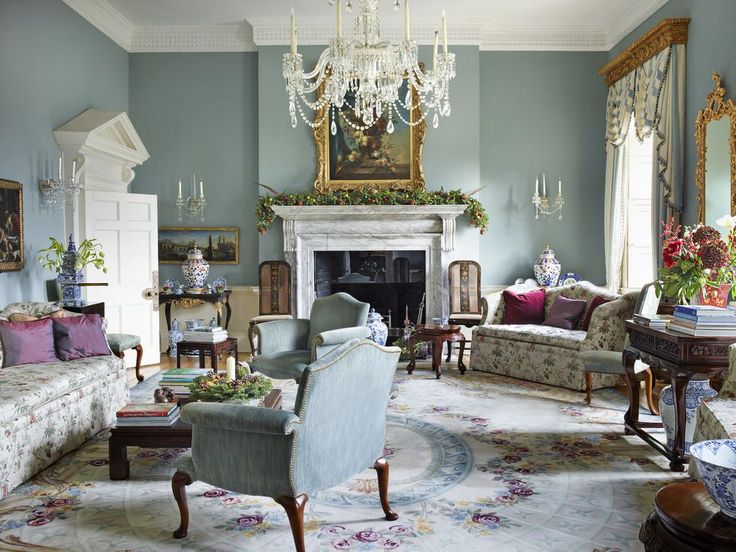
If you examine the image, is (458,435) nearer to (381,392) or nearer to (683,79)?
(381,392)

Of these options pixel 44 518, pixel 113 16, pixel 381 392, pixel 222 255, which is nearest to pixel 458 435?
pixel 381 392

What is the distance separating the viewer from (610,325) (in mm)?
6074

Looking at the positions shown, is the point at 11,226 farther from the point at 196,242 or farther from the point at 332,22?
the point at 332,22


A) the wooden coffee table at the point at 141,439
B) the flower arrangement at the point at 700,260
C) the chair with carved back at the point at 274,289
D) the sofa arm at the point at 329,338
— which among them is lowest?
the wooden coffee table at the point at 141,439

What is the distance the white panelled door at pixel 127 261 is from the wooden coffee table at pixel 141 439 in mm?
3683

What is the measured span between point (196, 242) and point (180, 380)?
4.50 meters

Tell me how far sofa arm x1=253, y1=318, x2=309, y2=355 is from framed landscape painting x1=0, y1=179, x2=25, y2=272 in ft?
7.30

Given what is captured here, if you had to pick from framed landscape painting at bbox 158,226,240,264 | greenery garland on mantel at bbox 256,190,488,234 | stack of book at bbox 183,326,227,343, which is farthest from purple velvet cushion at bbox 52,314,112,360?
framed landscape painting at bbox 158,226,240,264

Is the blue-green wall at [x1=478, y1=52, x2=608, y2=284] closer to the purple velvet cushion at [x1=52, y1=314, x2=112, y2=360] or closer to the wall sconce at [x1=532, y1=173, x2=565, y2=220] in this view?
the wall sconce at [x1=532, y1=173, x2=565, y2=220]

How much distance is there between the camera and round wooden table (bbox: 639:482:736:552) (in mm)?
1603

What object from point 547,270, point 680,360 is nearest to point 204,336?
point 680,360

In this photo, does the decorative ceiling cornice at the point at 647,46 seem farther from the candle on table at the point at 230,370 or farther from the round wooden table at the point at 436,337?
the candle on table at the point at 230,370

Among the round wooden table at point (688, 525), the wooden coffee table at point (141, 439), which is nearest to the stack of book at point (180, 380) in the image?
the wooden coffee table at point (141, 439)

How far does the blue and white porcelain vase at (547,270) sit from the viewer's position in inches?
330
